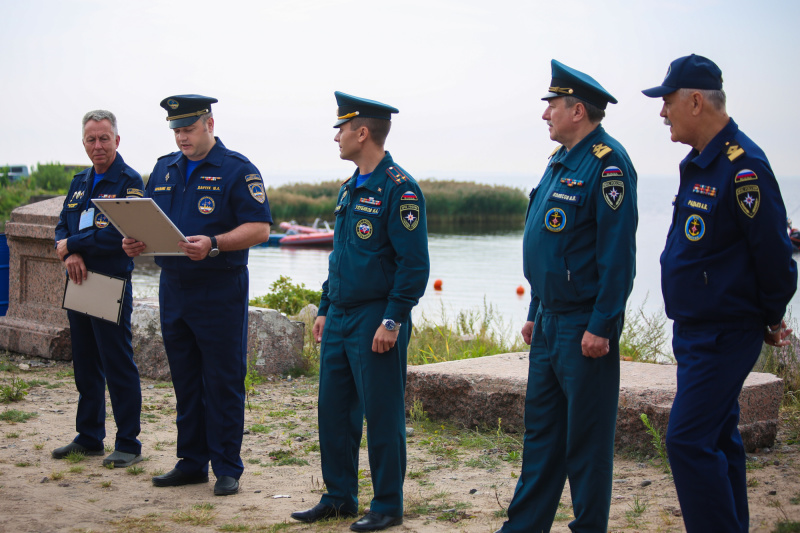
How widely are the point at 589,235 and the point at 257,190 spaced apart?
191 centimetres

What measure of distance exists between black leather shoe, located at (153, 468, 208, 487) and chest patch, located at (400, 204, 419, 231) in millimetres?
1900

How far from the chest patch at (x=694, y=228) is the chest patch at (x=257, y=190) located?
226 centimetres

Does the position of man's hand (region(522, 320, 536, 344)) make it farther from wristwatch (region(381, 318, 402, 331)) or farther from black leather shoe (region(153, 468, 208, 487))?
black leather shoe (region(153, 468, 208, 487))

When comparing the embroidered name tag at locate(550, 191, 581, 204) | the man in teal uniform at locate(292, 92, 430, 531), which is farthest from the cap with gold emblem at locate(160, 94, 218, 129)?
the embroidered name tag at locate(550, 191, 581, 204)

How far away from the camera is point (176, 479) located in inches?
169

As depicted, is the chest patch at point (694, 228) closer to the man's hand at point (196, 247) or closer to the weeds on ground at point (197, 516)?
the man's hand at point (196, 247)

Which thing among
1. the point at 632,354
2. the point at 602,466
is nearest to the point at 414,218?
the point at 602,466

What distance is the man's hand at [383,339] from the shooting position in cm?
354

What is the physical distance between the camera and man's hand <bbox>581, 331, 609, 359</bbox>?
302 centimetres

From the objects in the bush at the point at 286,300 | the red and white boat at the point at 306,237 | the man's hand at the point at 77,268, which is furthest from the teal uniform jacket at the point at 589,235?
the red and white boat at the point at 306,237

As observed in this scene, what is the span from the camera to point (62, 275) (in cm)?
759

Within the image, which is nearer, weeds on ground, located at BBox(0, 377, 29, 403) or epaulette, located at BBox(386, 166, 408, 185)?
epaulette, located at BBox(386, 166, 408, 185)

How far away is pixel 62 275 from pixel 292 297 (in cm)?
268

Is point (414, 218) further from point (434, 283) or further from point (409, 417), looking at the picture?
point (434, 283)
